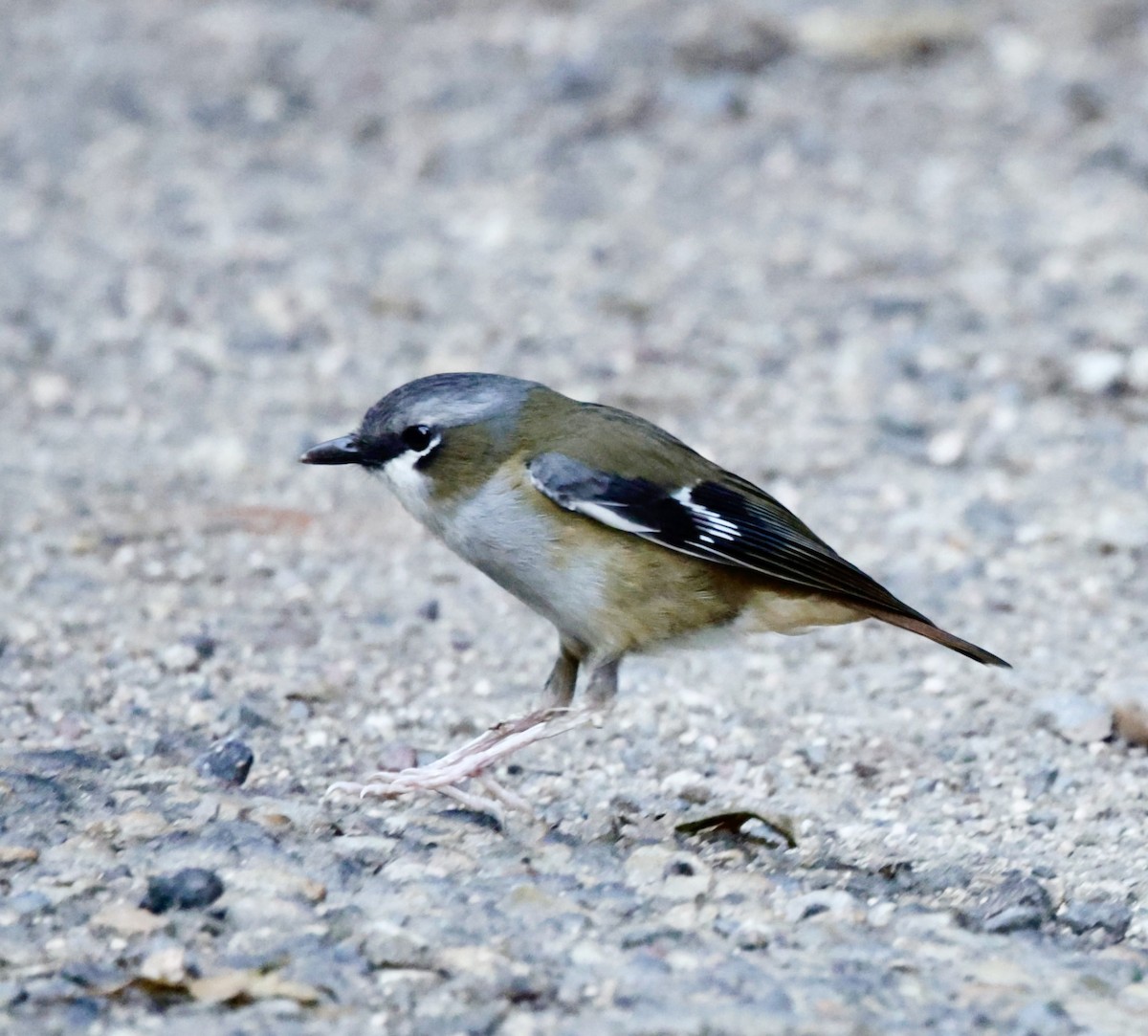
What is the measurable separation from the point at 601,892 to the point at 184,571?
2.83m

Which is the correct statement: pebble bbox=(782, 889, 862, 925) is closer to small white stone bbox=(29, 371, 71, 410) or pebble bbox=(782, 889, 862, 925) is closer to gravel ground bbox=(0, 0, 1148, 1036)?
gravel ground bbox=(0, 0, 1148, 1036)

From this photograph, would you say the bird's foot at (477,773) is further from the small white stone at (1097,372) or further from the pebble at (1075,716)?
the small white stone at (1097,372)

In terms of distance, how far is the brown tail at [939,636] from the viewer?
4957 mm

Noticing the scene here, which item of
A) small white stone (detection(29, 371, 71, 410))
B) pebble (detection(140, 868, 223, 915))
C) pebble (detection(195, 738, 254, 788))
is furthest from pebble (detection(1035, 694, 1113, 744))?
small white stone (detection(29, 371, 71, 410))

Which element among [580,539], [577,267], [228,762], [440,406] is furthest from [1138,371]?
[228,762]

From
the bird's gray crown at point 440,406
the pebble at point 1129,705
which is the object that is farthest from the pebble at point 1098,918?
the bird's gray crown at point 440,406

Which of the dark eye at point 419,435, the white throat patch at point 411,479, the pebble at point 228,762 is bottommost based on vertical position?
the pebble at point 228,762

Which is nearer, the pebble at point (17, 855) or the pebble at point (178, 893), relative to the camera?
the pebble at point (178, 893)

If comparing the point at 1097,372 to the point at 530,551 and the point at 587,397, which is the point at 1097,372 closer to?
the point at 587,397

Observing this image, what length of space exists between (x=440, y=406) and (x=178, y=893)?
1.48 m

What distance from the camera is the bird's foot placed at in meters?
4.85

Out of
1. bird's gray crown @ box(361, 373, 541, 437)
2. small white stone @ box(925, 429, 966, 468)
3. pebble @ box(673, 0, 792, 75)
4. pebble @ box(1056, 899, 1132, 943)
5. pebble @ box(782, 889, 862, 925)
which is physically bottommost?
pebble @ box(1056, 899, 1132, 943)

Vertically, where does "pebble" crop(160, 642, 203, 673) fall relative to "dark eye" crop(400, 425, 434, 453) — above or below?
below

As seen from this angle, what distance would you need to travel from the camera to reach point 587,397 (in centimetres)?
830
